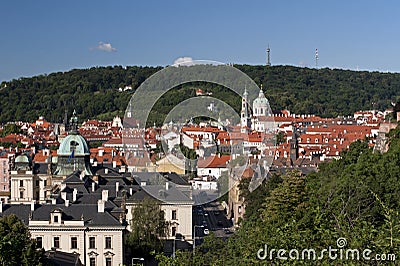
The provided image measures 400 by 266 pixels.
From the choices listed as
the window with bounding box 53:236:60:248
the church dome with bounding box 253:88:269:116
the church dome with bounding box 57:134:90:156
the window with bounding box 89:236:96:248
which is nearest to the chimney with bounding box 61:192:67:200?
the window with bounding box 53:236:60:248

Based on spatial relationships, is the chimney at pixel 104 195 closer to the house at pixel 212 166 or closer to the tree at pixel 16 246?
the tree at pixel 16 246

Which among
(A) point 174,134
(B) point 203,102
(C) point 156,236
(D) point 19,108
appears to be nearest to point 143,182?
(C) point 156,236

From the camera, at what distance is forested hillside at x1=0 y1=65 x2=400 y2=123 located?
151375mm

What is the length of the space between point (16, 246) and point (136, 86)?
458 feet

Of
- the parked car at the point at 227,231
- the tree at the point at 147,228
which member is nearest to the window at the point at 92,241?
A: the tree at the point at 147,228

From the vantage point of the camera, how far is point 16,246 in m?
22.0

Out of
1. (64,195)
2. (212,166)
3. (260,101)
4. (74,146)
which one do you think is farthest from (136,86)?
(64,195)

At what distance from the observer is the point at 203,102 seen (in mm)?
75750

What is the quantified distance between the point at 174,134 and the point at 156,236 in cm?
5156

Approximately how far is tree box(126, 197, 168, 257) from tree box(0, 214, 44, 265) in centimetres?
644

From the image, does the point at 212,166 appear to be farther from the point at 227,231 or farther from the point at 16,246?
the point at 16,246

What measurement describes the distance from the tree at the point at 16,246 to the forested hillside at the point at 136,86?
115 meters

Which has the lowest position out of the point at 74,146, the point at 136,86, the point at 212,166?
the point at 212,166

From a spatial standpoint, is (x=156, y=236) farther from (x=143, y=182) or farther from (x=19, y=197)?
(x=19, y=197)
